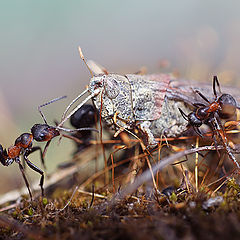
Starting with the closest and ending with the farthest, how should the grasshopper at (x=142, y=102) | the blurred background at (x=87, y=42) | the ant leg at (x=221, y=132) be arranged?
the ant leg at (x=221, y=132) < the grasshopper at (x=142, y=102) < the blurred background at (x=87, y=42)

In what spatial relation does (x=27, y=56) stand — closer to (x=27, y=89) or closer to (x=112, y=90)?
(x=27, y=89)

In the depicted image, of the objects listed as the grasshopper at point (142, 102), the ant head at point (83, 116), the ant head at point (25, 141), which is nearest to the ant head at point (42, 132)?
the ant head at point (25, 141)

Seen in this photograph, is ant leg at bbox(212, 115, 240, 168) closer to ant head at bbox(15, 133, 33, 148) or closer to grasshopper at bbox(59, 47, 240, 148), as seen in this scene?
grasshopper at bbox(59, 47, 240, 148)

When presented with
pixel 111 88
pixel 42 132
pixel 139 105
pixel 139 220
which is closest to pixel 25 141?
pixel 42 132

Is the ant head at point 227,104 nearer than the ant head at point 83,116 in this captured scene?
Yes

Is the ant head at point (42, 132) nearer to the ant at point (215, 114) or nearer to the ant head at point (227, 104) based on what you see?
the ant at point (215, 114)

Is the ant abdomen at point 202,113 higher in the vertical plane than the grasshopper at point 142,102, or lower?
lower

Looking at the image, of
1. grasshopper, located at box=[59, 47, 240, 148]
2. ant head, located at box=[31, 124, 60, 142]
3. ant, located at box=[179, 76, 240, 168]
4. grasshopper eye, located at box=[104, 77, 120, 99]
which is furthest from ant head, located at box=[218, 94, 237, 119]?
ant head, located at box=[31, 124, 60, 142]
